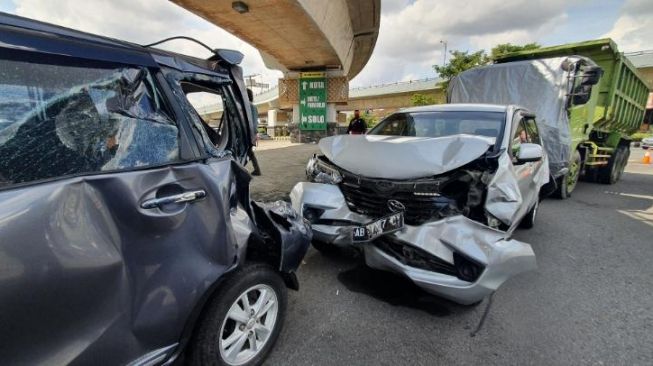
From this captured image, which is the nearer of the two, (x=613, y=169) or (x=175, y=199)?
(x=175, y=199)

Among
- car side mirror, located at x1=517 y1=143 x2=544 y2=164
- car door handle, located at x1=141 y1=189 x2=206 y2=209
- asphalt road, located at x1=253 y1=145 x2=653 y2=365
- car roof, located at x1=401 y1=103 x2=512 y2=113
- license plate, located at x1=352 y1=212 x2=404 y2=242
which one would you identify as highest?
A: car roof, located at x1=401 y1=103 x2=512 y2=113

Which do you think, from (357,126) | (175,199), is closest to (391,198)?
(175,199)

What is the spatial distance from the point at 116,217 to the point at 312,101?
19.7 m

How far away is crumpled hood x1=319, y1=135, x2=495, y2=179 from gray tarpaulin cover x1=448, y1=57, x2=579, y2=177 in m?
4.04

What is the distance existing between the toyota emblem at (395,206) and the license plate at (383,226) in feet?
0.23

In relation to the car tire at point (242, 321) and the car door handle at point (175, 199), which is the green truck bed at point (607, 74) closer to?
the car tire at point (242, 321)

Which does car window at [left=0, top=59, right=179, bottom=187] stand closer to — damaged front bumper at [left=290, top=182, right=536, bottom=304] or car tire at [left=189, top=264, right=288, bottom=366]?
car tire at [left=189, top=264, right=288, bottom=366]

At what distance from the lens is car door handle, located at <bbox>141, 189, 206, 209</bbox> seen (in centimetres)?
142

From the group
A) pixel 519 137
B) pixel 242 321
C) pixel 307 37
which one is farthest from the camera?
pixel 307 37

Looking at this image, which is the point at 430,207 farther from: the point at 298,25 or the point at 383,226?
the point at 298,25

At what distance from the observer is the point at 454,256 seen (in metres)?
2.28

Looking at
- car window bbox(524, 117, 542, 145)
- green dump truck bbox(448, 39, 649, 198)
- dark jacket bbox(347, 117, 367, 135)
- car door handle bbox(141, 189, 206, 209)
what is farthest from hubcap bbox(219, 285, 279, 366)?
dark jacket bbox(347, 117, 367, 135)

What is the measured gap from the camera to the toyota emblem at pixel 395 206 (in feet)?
8.22

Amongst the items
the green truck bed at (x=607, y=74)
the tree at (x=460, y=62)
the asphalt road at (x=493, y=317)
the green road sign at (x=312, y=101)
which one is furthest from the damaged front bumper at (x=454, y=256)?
the tree at (x=460, y=62)
